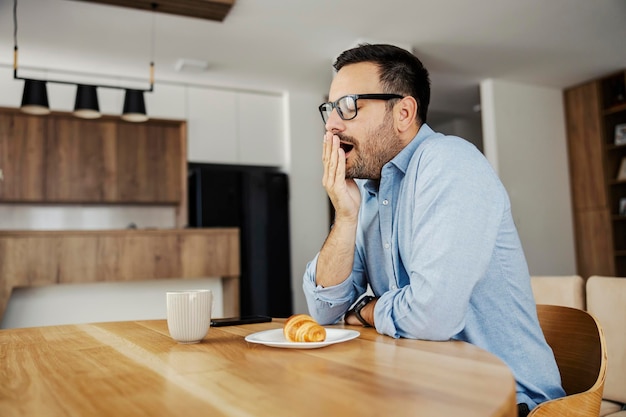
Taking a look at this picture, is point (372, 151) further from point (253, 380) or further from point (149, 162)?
point (149, 162)

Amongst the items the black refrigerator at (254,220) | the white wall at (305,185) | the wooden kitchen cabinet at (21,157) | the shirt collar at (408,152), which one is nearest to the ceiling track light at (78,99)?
the wooden kitchen cabinet at (21,157)

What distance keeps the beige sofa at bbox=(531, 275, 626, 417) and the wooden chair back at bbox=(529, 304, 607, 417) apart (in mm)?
329

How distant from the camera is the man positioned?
912 mm

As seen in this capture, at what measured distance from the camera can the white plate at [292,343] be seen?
0.80 m

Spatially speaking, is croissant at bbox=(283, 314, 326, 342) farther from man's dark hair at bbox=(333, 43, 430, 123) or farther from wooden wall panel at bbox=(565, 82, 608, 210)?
wooden wall panel at bbox=(565, 82, 608, 210)

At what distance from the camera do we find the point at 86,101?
→ 370 centimetres

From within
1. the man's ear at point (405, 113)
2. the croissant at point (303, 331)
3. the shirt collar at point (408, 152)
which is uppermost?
the man's ear at point (405, 113)

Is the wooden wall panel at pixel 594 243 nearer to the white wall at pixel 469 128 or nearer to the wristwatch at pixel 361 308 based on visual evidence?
the white wall at pixel 469 128

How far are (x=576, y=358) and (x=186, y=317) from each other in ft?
2.51

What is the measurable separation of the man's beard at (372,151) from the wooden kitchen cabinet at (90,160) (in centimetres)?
418

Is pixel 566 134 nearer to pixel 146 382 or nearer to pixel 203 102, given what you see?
pixel 203 102

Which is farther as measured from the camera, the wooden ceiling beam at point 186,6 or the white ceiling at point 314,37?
the white ceiling at point 314,37

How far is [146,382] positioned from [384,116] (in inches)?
32.7

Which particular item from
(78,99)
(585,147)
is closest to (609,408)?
(78,99)
